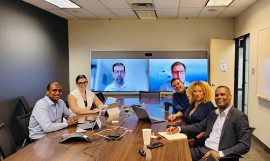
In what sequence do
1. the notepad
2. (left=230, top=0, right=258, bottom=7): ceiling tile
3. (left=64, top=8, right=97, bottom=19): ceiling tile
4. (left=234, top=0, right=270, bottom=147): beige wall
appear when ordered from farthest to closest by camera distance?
(left=64, top=8, right=97, bottom=19): ceiling tile
(left=230, top=0, right=258, bottom=7): ceiling tile
(left=234, top=0, right=270, bottom=147): beige wall
the notepad

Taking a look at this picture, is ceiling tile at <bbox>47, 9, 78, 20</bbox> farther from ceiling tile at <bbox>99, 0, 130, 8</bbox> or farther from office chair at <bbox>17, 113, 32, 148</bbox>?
office chair at <bbox>17, 113, 32, 148</bbox>

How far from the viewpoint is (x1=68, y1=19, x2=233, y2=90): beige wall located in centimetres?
618

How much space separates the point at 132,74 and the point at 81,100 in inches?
106

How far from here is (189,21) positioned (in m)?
6.20

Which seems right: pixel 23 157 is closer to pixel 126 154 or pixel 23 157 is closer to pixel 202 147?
pixel 126 154

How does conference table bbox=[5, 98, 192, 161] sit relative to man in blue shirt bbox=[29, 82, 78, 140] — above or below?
below

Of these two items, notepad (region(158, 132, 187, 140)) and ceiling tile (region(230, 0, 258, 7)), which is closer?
notepad (region(158, 132, 187, 140))

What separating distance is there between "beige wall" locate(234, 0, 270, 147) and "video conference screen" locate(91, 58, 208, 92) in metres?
1.91

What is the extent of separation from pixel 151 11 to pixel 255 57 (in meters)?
2.28

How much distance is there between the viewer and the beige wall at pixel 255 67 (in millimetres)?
3936

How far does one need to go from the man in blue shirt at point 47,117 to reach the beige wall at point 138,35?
3633mm

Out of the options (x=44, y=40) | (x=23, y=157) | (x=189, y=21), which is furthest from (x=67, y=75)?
(x=23, y=157)

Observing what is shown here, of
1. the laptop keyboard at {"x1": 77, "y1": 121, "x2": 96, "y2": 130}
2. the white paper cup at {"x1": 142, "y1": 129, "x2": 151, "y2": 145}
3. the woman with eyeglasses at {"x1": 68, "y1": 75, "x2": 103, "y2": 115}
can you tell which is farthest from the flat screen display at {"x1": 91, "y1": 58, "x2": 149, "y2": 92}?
the white paper cup at {"x1": 142, "y1": 129, "x2": 151, "y2": 145}

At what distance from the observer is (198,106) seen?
9.05ft
